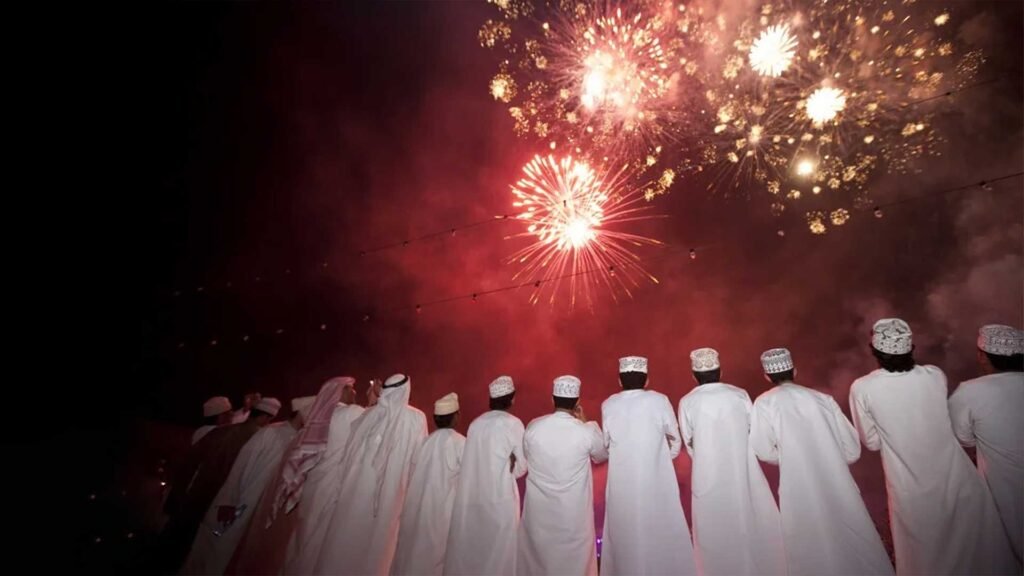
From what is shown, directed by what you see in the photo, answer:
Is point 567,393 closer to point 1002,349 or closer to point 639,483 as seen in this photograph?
point 639,483

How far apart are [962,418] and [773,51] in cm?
612

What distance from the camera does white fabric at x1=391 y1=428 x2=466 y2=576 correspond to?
4.36 metres

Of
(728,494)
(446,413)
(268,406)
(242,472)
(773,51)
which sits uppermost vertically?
(773,51)

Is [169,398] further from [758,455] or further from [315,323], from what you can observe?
[758,455]

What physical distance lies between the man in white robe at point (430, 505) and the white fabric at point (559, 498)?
851 mm

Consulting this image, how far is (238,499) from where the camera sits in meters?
5.15

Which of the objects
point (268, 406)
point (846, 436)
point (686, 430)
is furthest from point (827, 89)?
point (268, 406)

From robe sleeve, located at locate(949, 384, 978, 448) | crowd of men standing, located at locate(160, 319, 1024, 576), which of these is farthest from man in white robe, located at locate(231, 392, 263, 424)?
robe sleeve, located at locate(949, 384, 978, 448)

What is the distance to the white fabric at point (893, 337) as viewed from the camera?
3447 millimetres

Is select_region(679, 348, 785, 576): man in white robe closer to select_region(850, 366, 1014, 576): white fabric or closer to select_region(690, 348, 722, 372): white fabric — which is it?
select_region(690, 348, 722, 372): white fabric

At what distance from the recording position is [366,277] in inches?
448

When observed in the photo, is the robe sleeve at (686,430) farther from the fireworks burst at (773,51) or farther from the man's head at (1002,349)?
the fireworks burst at (773,51)

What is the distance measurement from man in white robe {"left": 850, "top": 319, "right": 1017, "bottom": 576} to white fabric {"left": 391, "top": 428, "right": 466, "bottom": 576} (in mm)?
3447

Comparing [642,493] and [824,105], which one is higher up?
[824,105]
